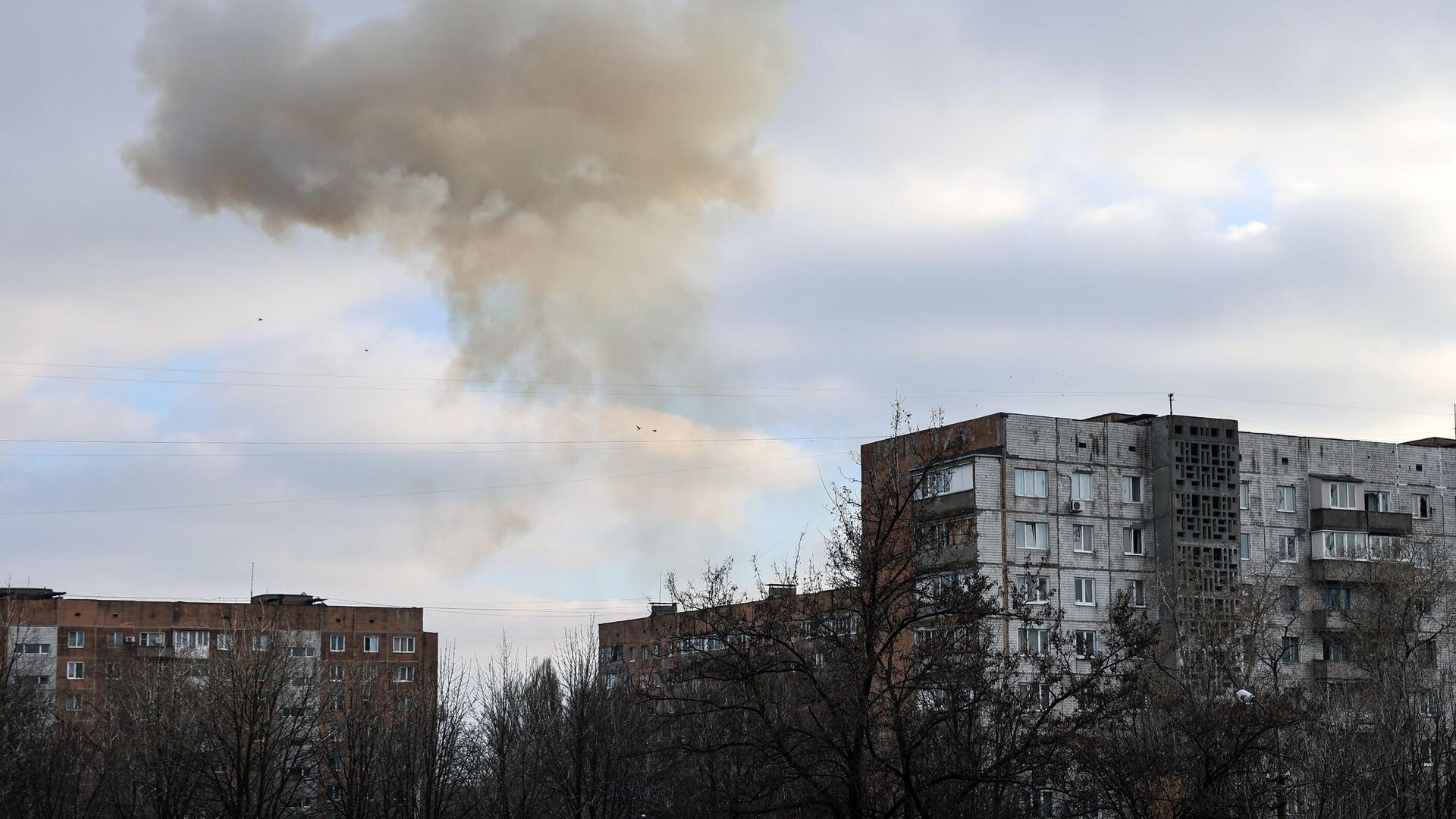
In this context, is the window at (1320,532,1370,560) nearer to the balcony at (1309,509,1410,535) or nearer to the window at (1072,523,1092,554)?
the balcony at (1309,509,1410,535)

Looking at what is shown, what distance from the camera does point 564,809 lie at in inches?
2879

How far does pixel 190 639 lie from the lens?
105500 millimetres

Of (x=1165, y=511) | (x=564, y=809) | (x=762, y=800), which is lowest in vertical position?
(x=564, y=809)

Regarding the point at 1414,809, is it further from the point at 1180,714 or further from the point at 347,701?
the point at 347,701

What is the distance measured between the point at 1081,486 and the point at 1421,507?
21102mm

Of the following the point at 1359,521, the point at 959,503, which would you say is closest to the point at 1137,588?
the point at 959,503

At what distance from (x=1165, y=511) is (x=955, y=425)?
10.8m

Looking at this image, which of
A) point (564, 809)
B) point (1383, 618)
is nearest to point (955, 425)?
point (1383, 618)

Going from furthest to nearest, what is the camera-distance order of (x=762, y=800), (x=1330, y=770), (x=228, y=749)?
(x=228, y=749), (x=1330, y=770), (x=762, y=800)

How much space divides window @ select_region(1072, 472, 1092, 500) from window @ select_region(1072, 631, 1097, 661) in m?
6.27

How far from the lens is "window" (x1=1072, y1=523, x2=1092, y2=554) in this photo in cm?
7438

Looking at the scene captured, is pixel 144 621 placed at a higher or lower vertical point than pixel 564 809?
higher

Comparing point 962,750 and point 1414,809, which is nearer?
point 962,750

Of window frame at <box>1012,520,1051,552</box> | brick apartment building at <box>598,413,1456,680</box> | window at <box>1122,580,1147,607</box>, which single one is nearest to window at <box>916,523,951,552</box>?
brick apartment building at <box>598,413,1456,680</box>
